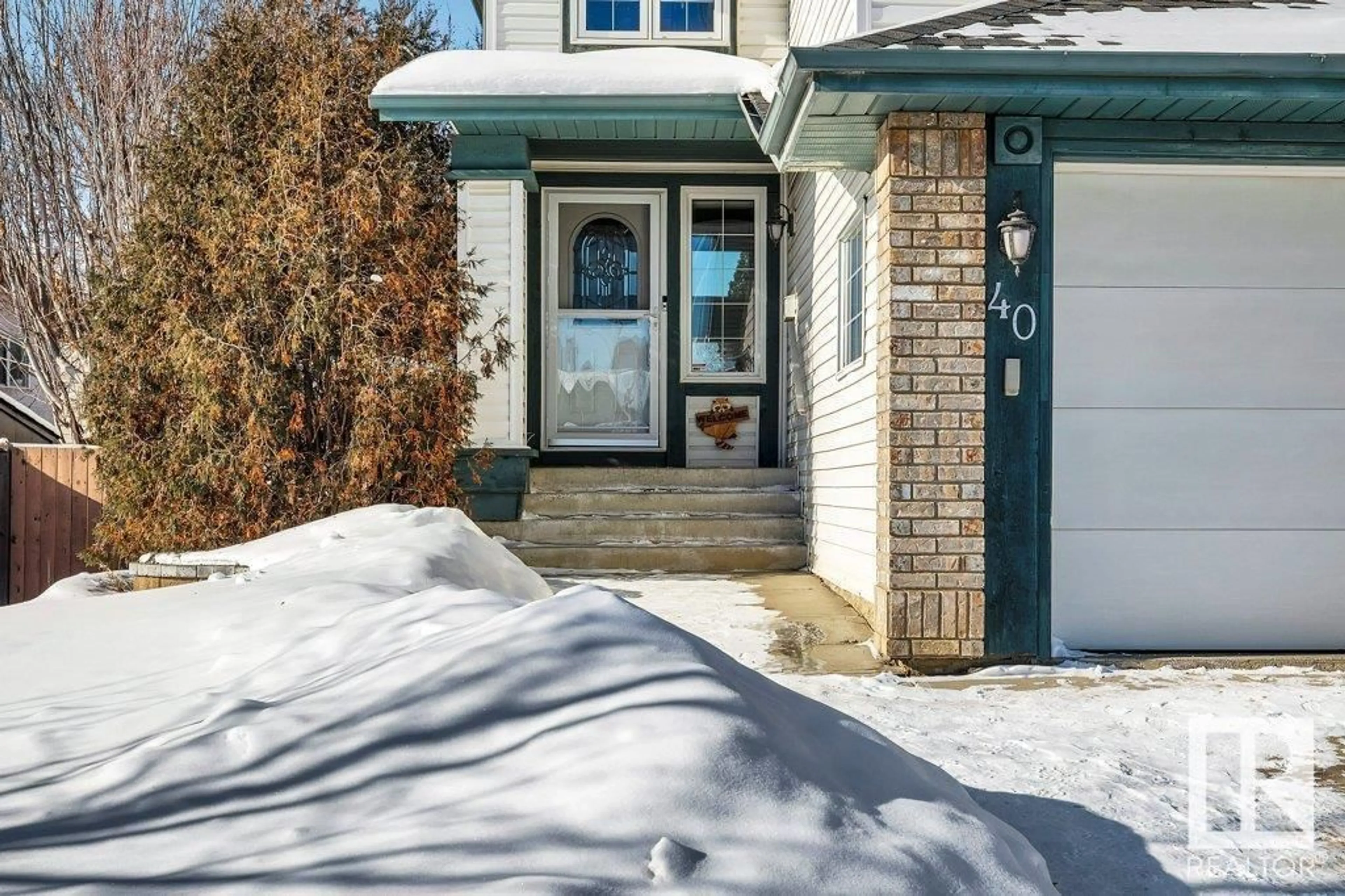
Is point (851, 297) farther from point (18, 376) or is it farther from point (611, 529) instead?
point (18, 376)

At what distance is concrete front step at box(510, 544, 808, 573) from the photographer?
670 cm

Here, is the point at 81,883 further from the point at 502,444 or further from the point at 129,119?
the point at 129,119

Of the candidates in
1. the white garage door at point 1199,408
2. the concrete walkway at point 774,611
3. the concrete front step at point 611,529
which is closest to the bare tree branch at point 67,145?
the concrete front step at point 611,529

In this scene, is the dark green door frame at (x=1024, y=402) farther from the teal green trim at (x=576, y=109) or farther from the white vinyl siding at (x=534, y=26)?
the white vinyl siding at (x=534, y=26)

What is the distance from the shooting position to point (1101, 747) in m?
3.25

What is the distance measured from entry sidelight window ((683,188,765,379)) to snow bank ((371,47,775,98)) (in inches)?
60.8

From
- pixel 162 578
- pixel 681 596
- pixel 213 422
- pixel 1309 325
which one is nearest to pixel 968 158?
pixel 1309 325

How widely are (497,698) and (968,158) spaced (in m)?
3.52

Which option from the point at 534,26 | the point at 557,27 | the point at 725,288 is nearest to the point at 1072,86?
the point at 725,288

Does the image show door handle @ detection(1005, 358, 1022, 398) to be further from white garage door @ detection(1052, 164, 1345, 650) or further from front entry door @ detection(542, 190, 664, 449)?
front entry door @ detection(542, 190, 664, 449)

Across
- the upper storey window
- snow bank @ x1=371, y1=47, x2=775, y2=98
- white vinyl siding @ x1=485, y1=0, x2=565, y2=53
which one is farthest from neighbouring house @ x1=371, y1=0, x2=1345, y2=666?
white vinyl siding @ x1=485, y1=0, x2=565, y2=53

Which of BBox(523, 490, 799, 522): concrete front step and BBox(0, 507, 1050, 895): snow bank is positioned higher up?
BBox(523, 490, 799, 522): concrete front step

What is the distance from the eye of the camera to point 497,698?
185 centimetres

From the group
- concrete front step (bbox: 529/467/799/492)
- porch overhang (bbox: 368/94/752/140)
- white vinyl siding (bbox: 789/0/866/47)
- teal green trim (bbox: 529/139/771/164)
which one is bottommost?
concrete front step (bbox: 529/467/799/492)
